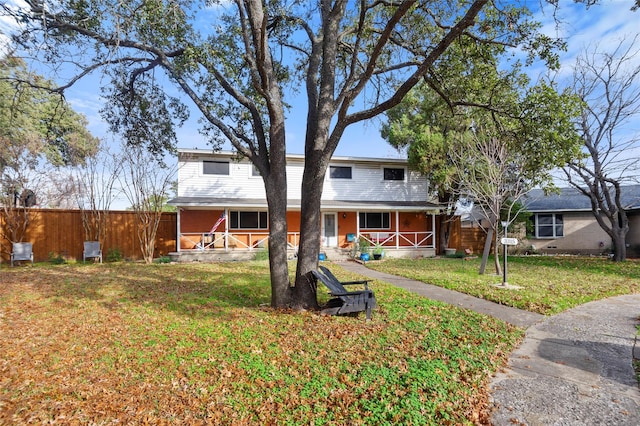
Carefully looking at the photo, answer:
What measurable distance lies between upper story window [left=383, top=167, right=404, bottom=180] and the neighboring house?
0.19 ft

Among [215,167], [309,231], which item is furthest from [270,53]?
[215,167]

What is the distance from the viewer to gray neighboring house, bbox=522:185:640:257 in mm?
18953

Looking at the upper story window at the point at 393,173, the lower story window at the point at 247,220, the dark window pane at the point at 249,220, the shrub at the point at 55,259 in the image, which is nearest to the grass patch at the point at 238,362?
the shrub at the point at 55,259

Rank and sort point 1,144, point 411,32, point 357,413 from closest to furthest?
1. point 357,413
2. point 411,32
3. point 1,144

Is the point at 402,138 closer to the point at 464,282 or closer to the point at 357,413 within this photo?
the point at 464,282

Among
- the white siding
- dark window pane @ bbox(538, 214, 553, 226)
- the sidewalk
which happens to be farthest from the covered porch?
the sidewalk

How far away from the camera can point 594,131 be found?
575 inches

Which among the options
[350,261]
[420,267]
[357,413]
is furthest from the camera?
[350,261]

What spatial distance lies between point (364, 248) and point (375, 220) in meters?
3.01

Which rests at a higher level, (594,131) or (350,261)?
(594,131)

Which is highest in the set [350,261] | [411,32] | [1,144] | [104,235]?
[411,32]

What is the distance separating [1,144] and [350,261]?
53.6 ft

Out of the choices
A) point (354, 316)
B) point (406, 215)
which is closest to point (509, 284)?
point (354, 316)

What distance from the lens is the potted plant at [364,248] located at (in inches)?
601
